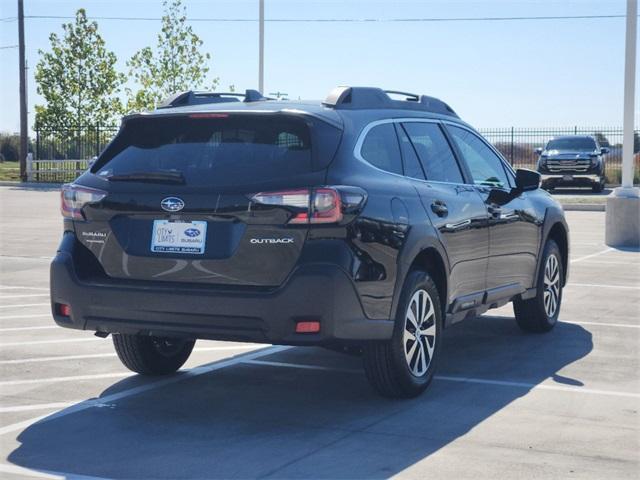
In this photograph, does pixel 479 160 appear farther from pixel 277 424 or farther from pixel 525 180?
pixel 277 424

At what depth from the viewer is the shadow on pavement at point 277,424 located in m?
5.45

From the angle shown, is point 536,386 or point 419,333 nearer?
point 419,333

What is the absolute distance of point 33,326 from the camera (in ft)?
32.0

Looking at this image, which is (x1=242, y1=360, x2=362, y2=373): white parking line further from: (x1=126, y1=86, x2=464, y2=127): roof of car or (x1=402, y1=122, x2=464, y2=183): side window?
(x1=126, y1=86, x2=464, y2=127): roof of car

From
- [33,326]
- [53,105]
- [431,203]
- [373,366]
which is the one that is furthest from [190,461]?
[53,105]

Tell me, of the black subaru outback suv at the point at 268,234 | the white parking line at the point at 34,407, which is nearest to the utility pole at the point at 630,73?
the black subaru outback suv at the point at 268,234

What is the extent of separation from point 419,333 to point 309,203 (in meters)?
1.36

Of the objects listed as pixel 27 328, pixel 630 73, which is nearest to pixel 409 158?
pixel 27 328

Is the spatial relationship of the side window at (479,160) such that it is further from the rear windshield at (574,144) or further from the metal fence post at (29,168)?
the metal fence post at (29,168)

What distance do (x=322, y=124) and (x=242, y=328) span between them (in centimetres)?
126

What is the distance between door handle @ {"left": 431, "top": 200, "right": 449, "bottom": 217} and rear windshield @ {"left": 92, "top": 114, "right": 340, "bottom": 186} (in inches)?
40.1

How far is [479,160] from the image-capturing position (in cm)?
859

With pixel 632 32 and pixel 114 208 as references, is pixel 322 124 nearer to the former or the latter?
pixel 114 208

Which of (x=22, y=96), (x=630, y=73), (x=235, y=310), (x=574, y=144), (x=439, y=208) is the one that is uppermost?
(x=22, y=96)
